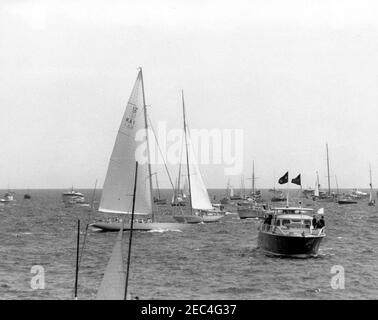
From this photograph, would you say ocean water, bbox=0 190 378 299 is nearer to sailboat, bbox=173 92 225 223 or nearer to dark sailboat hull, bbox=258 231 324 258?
dark sailboat hull, bbox=258 231 324 258

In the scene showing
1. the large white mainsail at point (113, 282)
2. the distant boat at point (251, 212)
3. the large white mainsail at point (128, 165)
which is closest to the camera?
the large white mainsail at point (113, 282)

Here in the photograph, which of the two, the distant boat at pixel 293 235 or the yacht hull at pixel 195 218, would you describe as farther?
the yacht hull at pixel 195 218

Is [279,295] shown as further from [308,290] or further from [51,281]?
[51,281]

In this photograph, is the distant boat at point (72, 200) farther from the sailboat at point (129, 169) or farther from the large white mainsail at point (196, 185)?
the sailboat at point (129, 169)

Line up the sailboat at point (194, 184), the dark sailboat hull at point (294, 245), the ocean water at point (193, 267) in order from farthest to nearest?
1. the sailboat at point (194, 184)
2. the dark sailboat hull at point (294, 245)
3. the ocean water at point (193, 267)

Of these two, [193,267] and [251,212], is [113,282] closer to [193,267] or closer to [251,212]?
[193,267]

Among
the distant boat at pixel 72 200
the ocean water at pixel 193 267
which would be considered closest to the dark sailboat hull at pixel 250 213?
the ocean water at pixel 193 267

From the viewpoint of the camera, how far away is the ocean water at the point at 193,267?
1368 inches

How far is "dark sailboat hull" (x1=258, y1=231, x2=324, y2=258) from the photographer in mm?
45906

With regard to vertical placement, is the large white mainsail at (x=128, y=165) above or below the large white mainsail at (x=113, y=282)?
above

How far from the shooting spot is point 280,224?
155 feet

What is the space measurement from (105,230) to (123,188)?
22.4 ft

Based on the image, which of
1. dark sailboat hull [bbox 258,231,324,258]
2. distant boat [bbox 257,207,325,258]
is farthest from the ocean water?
distant boat [bbox 257,207,325,258]
